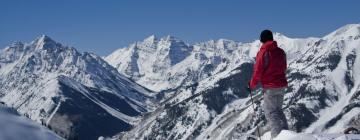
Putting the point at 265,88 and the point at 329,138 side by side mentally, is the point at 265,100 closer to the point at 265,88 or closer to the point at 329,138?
the point at 265,88

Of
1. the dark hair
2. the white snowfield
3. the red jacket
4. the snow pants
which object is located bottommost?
the white snowfield

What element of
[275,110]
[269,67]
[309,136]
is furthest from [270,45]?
[309,136]

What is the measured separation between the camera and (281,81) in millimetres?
24297

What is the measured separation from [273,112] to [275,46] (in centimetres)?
240

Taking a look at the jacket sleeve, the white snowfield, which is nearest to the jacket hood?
the jacket sleeve

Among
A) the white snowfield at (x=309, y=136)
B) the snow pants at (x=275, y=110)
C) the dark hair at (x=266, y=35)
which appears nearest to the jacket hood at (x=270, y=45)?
the dark hair at (x=266, y=35)

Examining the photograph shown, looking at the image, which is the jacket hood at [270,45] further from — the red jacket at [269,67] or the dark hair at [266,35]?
the dark hair at [266,35]

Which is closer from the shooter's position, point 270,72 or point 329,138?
point 329,138

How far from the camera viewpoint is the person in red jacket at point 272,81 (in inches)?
953

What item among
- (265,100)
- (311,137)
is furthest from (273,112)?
(311,137)

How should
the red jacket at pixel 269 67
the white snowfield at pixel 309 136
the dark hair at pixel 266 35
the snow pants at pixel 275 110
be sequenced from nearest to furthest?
the white snowfield at pixel 309 136
the snow pants at pixel 275 110
the red jacket at pixel 269 67
the dark hair at pixel 266 35

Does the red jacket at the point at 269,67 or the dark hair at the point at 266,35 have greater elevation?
the dark hair at the point at 266,35

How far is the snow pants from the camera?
79.3ft

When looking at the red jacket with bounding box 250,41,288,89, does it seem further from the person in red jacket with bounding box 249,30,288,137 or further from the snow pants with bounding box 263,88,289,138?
the snow pants with bounding box 263,88,289,138
